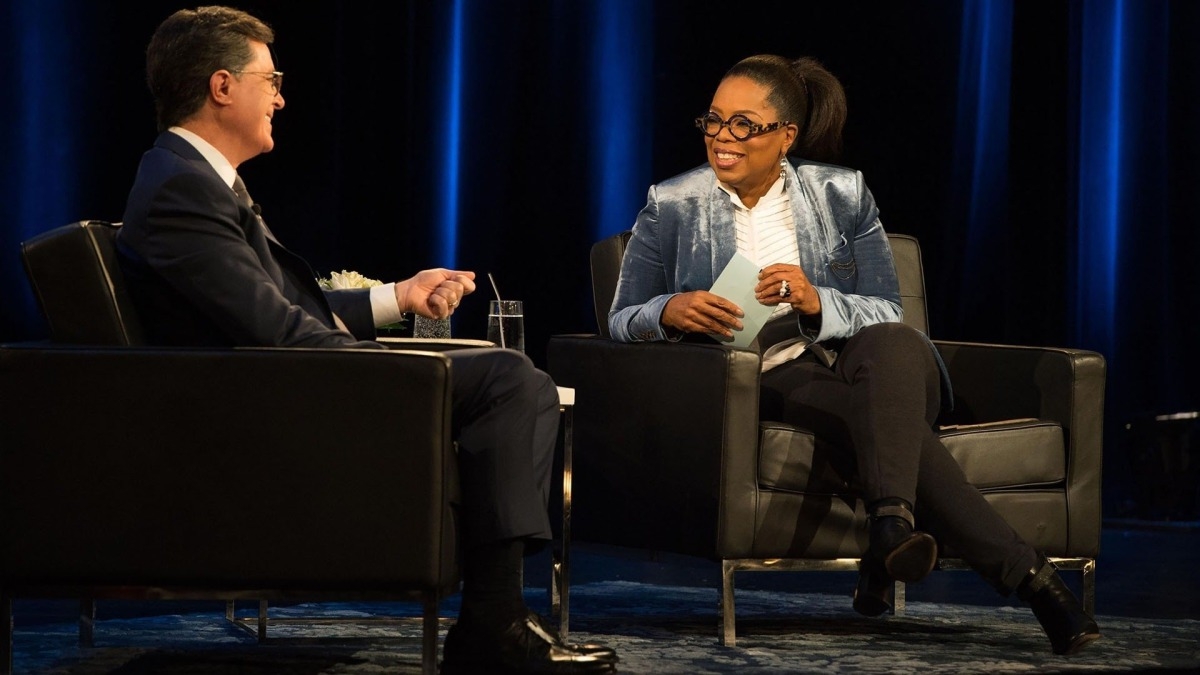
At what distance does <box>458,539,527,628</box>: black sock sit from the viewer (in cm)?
226

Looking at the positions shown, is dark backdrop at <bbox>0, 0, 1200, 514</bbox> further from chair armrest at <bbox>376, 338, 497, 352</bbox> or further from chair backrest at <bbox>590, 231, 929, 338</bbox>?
chair armrest at <bbox>376, 338, 497, 352</bbox>

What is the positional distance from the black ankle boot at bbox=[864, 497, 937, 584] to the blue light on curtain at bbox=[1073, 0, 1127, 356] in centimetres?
282

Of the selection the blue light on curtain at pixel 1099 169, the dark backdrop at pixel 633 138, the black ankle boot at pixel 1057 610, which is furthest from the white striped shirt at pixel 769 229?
the blue light on curtain at pixel 1099 169

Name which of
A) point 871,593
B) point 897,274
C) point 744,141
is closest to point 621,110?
point 897,274

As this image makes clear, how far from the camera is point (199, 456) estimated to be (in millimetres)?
2141

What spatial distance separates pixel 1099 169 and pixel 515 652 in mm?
3621

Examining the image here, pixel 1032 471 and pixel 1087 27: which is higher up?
pixel 1087 27

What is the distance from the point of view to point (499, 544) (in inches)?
89.1

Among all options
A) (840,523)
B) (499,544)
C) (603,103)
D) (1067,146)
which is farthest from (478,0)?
(499,544)

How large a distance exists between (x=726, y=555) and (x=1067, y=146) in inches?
117

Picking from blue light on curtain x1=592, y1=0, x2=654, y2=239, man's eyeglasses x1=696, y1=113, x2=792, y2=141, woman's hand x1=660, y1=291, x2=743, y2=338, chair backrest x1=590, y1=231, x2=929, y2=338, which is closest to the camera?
woman's hand x1=660, y1=291, x2=743, y2=338

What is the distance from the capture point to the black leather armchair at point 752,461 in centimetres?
275

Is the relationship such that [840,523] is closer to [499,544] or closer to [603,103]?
[499,544]

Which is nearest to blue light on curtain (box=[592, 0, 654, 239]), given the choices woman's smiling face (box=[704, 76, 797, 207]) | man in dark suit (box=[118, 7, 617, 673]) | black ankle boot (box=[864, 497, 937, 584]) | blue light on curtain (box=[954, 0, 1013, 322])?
blue light on curtain (box=[954, 0, 1013, 322])
